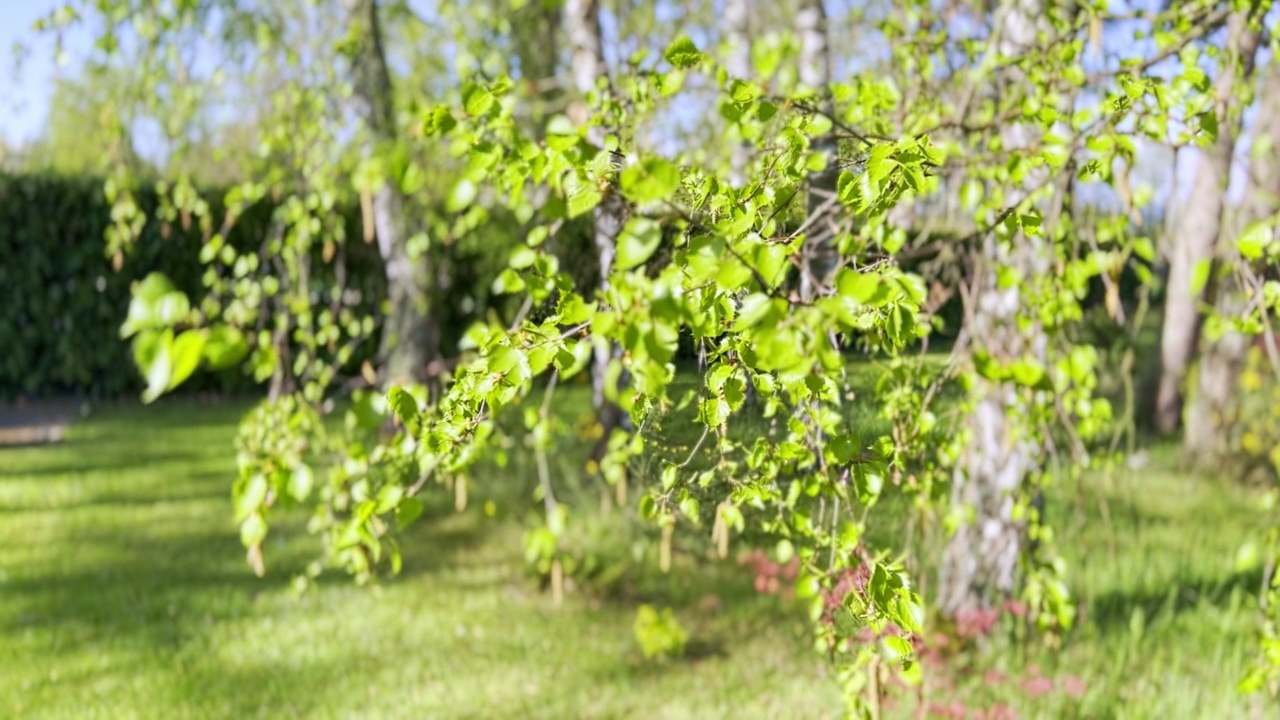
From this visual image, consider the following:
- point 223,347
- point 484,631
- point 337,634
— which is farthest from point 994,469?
point 223,347

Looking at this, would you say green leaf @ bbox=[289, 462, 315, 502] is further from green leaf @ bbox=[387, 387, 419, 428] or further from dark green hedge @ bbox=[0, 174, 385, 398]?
dark green hedge @ bbox=[0, 174, 385, 398]

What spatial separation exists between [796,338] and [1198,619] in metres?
4.15

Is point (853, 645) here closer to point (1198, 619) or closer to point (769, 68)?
point (769, 68)

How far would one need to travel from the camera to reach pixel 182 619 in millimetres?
4477

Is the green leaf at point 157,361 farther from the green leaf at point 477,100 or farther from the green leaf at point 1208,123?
the green leaf at point 1208,123

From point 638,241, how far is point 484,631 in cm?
371

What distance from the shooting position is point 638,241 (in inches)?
39.4

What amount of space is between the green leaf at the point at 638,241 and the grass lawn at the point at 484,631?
1738 mm

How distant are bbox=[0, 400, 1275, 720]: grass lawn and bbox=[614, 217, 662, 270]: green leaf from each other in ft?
5.70

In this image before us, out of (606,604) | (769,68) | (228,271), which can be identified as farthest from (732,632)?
(228,271)

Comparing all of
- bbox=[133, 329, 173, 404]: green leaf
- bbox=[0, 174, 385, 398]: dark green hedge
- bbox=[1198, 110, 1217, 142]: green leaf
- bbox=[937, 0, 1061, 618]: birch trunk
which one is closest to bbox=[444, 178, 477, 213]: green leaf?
bbox=[133, 329, 173, 404]: green leaf

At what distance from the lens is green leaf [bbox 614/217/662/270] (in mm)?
994

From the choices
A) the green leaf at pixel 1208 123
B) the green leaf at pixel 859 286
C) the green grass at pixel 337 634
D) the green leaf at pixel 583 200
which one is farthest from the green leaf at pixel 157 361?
the green grass at pixel 337 634

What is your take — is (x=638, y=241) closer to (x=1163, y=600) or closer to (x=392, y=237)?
(x=1163, y=600)
